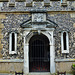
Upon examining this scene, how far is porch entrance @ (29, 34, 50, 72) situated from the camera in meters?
8.07

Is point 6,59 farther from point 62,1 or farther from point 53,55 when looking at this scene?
point 62,1

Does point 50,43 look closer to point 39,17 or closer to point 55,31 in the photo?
point 55,31

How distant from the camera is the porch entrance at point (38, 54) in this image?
26.5ft

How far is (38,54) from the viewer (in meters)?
10.6

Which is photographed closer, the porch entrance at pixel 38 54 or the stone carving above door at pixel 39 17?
the stone carving above door at pixel 39 17

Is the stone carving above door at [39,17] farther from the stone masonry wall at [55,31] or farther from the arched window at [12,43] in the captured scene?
the arched window at [12,43]

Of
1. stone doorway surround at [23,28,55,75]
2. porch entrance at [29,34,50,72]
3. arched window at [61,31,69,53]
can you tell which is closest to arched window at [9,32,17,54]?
stone doorway surround at [23,28,55,75]

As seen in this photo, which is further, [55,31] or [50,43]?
[55,31]

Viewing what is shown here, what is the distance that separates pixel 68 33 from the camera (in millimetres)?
7418

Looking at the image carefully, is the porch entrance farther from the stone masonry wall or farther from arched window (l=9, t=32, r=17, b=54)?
arched window (l=9, t=32, r=17, b=54)

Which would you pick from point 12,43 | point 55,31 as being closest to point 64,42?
point 55,31

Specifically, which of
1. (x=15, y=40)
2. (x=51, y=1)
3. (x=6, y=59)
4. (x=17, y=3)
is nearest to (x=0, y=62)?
(x=6, y=59)

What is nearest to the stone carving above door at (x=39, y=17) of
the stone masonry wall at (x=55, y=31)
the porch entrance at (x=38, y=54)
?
the stone masonry wall at (x=55, y=31)

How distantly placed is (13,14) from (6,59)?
2.74 metres
